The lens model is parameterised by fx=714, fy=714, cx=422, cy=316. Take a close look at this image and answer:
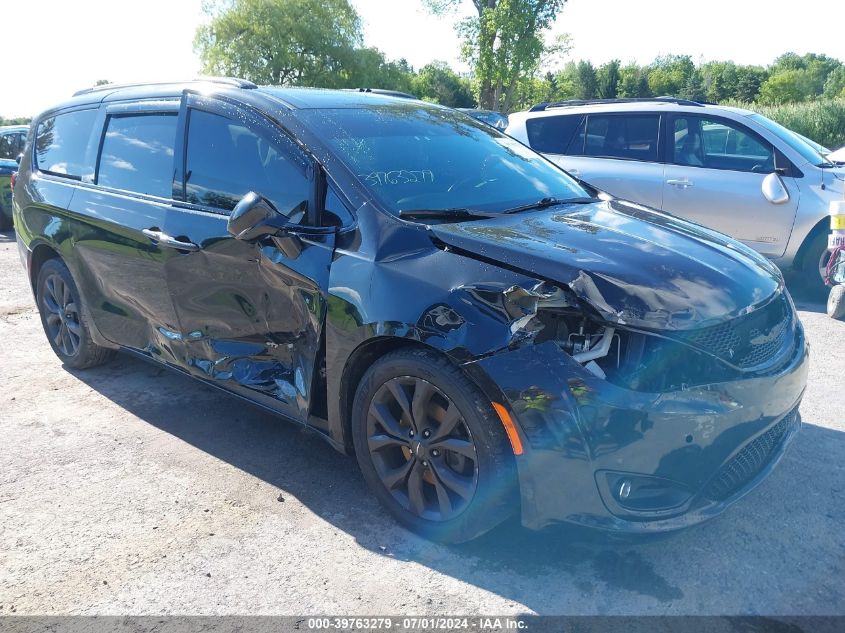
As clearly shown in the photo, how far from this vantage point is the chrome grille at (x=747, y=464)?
2598 mm

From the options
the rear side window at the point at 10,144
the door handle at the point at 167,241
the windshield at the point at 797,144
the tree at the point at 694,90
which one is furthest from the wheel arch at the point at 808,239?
the tree at the point at 694,90

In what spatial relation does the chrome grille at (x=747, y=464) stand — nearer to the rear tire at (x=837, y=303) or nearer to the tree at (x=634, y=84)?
the rear tire at (x=837, y=303)

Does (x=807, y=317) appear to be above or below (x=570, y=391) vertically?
below

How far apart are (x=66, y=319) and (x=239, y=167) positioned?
2.23 m

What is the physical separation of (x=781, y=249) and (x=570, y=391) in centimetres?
548

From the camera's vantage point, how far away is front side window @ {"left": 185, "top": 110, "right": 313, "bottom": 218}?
10.8ft

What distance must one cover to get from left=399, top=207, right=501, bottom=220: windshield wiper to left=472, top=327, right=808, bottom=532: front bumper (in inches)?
32.4

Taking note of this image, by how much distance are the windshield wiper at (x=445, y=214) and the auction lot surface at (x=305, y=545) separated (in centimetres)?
130

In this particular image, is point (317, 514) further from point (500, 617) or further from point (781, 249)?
point (781, 249)

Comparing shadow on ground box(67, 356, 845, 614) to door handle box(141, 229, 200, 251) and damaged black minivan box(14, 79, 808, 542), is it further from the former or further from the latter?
door handle box(141, 229, 200, 251)

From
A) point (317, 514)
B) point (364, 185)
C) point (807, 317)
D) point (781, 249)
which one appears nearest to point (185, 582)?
point (317, 514)

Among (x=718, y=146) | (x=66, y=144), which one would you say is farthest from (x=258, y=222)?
(x=718, y=146)

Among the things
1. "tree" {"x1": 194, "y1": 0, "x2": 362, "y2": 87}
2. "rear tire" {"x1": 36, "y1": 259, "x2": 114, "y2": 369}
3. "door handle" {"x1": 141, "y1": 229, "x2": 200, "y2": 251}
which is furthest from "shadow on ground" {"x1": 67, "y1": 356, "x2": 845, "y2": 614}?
"tree" {"x1": 194, "y1": 0, "x2": 362, "y2": 87}

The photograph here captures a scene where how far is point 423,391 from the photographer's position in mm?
2723
